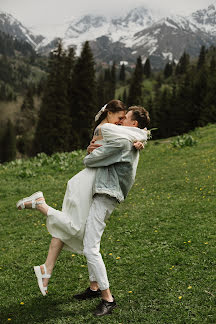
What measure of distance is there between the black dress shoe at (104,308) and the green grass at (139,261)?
3.3 inches

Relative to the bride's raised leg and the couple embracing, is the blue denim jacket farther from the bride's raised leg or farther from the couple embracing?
the bride's raised leg

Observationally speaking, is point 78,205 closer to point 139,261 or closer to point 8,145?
point 139,261

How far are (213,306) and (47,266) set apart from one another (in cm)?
237

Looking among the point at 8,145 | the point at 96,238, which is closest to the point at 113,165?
the point at 96,238

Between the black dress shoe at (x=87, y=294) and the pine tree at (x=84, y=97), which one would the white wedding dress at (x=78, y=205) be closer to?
the black dress shoe at (x=87, y=294)

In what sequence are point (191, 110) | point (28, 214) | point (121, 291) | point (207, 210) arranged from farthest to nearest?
point (191, 110) < point (28, 214) < point (207, 210) < point (121, 291)

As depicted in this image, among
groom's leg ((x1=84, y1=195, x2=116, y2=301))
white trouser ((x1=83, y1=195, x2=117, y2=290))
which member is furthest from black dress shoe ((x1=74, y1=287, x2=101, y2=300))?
white trouser ((x1=83, y1=195, x2=117, y2=290))

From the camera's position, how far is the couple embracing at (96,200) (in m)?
4.78

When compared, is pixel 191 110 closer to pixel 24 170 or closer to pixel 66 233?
pixel 24 170

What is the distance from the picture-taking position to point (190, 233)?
7.91 metres

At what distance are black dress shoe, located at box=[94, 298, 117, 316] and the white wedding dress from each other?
942 mm

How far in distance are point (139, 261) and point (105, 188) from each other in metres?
2.68

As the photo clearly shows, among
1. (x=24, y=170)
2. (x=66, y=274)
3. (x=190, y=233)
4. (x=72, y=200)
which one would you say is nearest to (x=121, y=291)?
(x=66, y=274)

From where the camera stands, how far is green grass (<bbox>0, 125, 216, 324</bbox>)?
5039 mm
